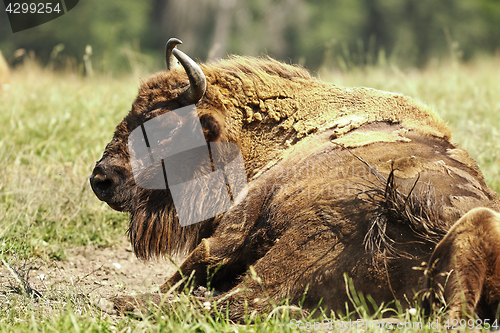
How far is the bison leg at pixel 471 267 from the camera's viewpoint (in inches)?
96.0

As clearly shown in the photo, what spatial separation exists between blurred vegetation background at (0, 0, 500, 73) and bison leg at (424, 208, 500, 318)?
19692 mm

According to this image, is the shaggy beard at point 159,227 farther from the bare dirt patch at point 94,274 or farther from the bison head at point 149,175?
the bare dirt patch at point 94,274

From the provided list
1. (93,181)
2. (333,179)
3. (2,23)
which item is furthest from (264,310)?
(2,23)

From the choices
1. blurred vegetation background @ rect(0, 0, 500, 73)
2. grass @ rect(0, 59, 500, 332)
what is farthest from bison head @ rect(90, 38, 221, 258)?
blurred vegetation background @ rect(0, 0, 500, 73)

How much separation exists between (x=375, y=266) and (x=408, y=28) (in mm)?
31067

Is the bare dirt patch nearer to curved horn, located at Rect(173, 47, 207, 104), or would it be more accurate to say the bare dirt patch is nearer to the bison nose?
the bison nose

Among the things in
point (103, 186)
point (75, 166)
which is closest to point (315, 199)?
point (103, 186)

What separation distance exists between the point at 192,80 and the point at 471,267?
2040 millimetres

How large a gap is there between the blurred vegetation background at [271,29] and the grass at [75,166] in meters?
14.0

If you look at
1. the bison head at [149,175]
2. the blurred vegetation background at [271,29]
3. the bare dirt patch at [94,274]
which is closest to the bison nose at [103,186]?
the bison head at [149,175]

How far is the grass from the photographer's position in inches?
106

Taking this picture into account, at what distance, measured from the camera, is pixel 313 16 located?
2877 cm

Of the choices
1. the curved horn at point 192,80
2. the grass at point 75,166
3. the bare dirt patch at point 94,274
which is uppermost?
the curved horn at point 192,80

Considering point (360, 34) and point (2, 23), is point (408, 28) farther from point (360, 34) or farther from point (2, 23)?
point (2, 23)
